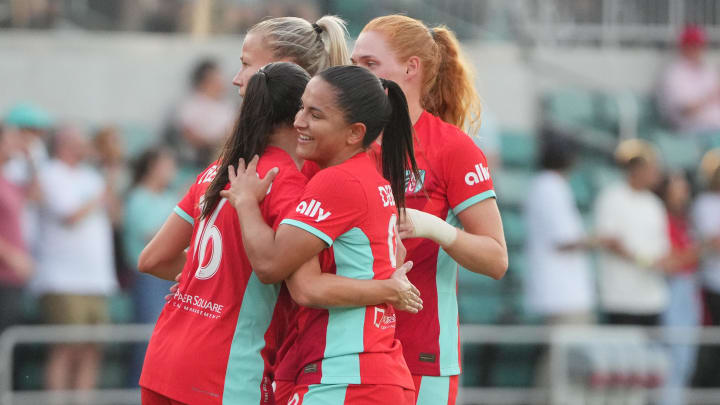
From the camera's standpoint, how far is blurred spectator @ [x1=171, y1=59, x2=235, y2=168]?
9.02 m

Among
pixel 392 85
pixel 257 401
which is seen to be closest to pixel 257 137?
pixel 392 85

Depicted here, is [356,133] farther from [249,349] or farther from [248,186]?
[249,349]

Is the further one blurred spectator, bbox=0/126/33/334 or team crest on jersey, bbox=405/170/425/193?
blurred spectator, bbox=0/126/33/334

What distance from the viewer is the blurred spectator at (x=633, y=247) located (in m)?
8.72

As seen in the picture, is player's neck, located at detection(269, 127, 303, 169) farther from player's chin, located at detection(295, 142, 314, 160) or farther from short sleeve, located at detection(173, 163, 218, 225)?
short sleeve, located at detection(173, 163, 218, 225)

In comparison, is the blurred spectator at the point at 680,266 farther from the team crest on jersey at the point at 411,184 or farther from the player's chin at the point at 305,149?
the player's chin at the point at 305,149

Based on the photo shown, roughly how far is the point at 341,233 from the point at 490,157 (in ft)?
19.1

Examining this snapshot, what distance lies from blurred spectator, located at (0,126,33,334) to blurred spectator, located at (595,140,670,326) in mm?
4292

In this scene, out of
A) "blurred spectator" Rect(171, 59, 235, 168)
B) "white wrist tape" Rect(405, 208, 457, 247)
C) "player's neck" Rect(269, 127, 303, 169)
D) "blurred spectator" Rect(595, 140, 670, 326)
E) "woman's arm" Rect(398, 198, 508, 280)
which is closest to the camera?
"player's neck" Rect(269, 127, 303, 169)

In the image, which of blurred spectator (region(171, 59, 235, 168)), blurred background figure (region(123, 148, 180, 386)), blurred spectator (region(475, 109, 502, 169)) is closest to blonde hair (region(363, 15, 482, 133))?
blurred background figure (region(123, 148, 180, 386))

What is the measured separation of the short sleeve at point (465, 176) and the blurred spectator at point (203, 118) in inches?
207

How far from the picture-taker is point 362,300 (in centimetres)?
326

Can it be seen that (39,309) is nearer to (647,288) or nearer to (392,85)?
(647,288)

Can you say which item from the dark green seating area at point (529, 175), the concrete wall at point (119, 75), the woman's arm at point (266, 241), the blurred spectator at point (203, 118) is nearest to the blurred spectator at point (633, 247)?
the dark green seating area at point (529, 175)
